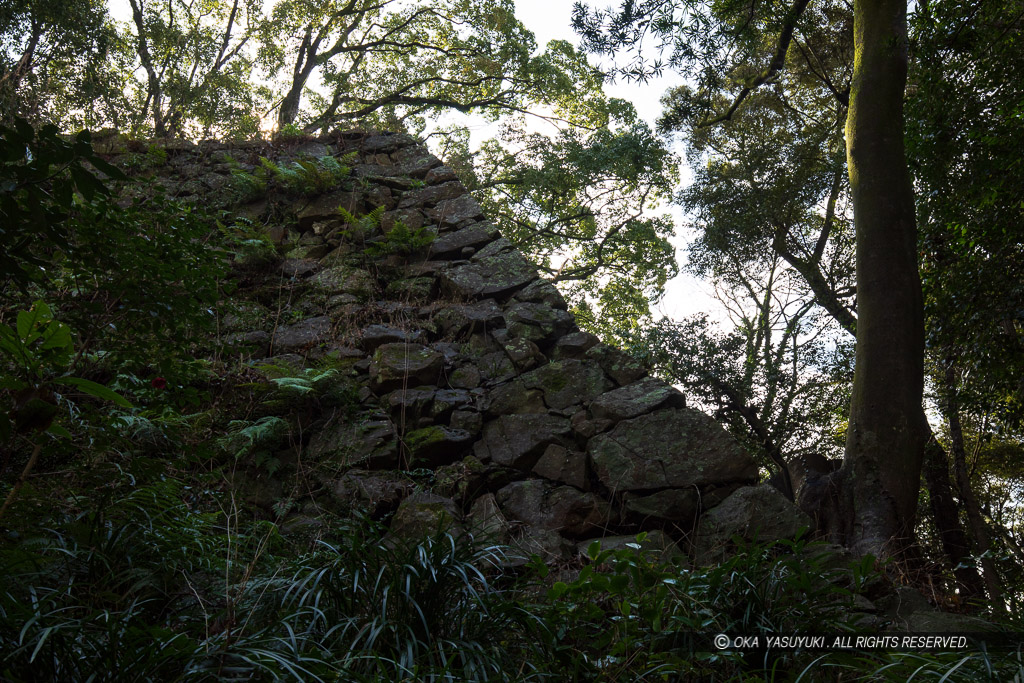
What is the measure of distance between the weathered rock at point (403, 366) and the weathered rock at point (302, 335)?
0.69 m

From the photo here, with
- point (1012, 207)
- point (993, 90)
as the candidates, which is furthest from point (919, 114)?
point (1012, 207)

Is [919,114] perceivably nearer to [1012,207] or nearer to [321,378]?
[1012,207]

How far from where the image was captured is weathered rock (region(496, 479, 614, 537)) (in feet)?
14.3

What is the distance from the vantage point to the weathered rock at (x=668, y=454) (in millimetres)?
4457

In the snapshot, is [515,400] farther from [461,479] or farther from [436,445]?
[461,479]

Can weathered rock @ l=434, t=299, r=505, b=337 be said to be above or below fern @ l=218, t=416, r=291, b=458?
above

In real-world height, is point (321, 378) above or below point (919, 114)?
below

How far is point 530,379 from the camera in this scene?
542 centimetres

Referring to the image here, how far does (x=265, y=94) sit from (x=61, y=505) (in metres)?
11.4

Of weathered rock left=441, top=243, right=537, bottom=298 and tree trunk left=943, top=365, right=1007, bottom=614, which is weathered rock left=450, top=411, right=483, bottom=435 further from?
tree trunk left=943, top=365, right=1007, bottom=614

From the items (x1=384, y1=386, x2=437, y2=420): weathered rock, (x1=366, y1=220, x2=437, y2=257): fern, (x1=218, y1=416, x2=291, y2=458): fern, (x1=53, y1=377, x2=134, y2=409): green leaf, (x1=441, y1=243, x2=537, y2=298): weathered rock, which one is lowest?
(x1=53, y1=377, x2=134, y2=409): green leaf

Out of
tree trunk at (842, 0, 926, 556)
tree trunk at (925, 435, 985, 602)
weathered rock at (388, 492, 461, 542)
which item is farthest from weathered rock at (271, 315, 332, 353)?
tree trunk at (925, 435, 985, 602)

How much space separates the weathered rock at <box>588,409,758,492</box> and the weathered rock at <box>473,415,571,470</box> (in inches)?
13.7

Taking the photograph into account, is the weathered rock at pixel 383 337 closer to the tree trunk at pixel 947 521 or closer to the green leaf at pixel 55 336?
the green leaf at pixel 55 336
